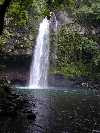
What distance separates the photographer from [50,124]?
15.4 meters

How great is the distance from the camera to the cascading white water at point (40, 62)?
5350 centimetres

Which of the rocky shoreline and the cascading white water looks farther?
the cascading white water

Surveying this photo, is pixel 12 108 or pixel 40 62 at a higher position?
pixel 40 62

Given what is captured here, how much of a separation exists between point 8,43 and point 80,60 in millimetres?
12415

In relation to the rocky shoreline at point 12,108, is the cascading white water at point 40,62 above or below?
above

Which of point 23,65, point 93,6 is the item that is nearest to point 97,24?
point 93,6

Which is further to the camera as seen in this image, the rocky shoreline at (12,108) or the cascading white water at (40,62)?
the cascading white water at (40,62)

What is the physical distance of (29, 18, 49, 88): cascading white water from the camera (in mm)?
53503

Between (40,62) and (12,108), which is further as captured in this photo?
(40,62)

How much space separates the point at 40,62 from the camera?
54.6 m

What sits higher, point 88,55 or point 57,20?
point 57,20

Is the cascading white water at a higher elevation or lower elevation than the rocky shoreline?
higher

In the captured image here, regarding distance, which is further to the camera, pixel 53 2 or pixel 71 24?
pixel 71 24

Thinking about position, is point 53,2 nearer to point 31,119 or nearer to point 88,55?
point 31,119
